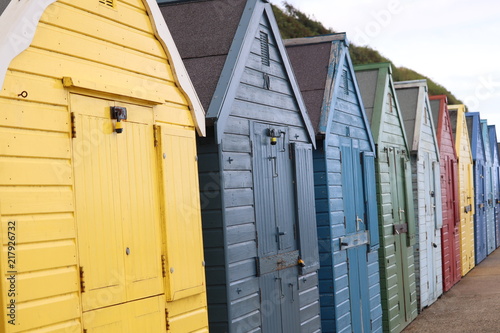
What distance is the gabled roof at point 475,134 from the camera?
2592 cm

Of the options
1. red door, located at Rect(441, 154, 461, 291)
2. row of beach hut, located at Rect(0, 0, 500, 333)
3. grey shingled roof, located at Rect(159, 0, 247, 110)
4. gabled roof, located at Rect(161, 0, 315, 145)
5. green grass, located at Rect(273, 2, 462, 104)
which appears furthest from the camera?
green grass, located at Rect(273, 2, 462, 104)

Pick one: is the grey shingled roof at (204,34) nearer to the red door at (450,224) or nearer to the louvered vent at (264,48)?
the louvered vent at (264,48)

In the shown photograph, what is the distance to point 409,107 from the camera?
17.0 m

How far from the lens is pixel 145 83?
20.0 ft

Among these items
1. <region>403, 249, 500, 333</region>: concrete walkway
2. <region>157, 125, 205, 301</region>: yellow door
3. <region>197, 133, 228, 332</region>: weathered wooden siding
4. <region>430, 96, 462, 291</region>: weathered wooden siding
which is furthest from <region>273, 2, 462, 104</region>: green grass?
<region>157, 125, 205, 301</region>: yellow door

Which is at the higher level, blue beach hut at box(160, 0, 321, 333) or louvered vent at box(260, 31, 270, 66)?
louvered vent at box(260, 31, 270, 66)

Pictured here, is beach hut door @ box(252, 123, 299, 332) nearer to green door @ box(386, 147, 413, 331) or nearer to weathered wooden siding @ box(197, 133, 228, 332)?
weathered wooden siding @ box(197, 133, 228, 332)

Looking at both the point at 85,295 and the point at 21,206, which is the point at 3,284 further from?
the point at 85,295

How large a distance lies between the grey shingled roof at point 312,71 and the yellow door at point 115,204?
4743mm

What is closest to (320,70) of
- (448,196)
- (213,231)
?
(213,231)

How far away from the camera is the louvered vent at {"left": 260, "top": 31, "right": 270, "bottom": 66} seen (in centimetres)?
840

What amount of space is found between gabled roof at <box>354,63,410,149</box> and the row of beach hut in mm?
118

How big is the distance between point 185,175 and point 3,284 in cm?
233

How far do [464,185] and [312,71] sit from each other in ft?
43.4
